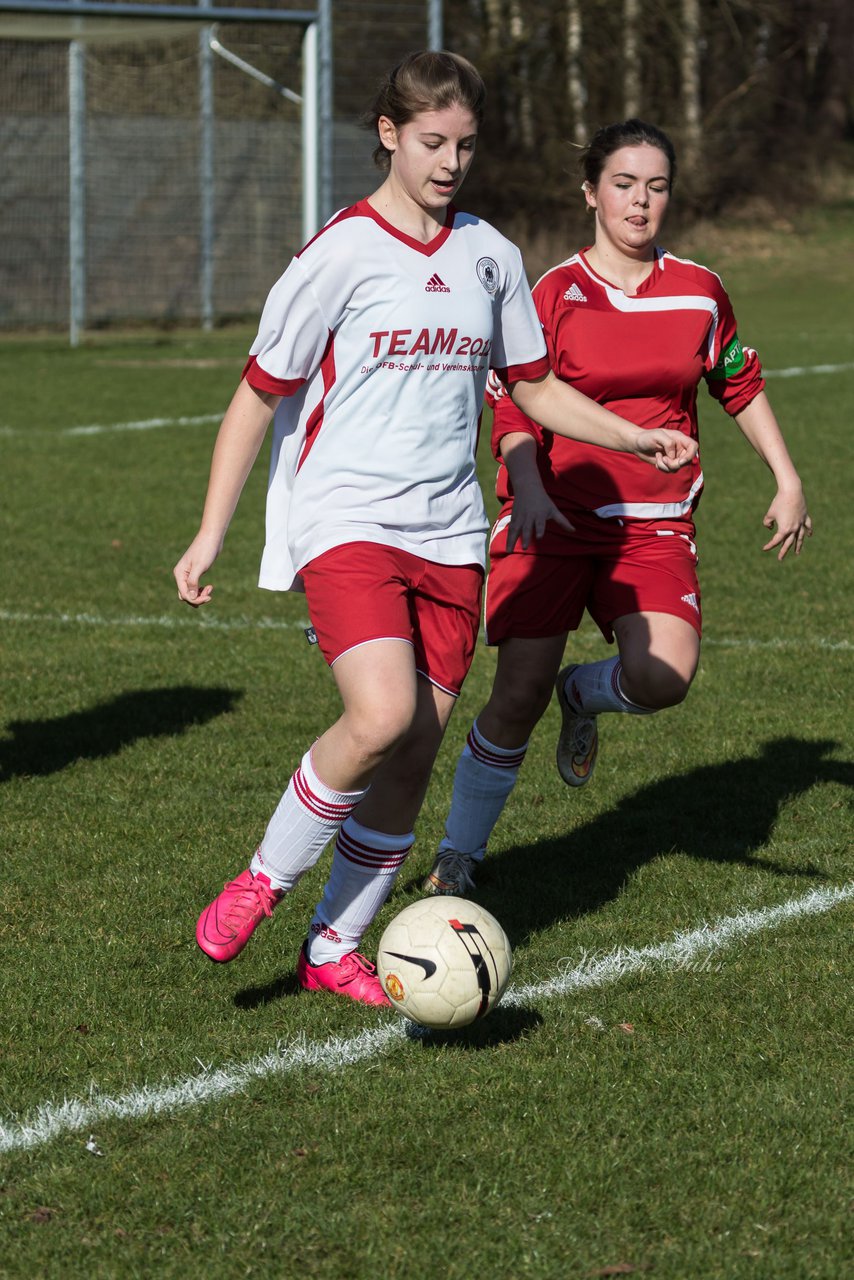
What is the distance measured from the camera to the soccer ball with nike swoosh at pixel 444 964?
13.1 feet

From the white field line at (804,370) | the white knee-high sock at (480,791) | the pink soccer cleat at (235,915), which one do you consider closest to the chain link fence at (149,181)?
the white field line at (804,370)

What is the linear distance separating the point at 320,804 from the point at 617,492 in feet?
5.45

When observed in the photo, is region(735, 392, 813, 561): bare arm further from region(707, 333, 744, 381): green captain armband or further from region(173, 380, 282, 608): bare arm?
region(173, 380, 282, 608): bare arm

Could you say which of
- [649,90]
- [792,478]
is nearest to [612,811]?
[792,478]

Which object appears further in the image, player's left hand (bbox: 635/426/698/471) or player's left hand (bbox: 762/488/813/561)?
player's left hand (bbox: 762/488/813/561)

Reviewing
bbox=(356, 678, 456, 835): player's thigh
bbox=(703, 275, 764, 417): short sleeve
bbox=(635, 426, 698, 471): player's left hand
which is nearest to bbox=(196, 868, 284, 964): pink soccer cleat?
bbox=(356, 678, 456, 835): player's thigh

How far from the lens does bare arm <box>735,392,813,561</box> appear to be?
5.18m

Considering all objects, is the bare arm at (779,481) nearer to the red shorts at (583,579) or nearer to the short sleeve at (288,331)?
the red shorts at (583,579)

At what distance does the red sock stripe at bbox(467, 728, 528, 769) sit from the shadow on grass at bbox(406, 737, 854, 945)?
0.36m

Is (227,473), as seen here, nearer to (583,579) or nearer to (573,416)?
(573,416)

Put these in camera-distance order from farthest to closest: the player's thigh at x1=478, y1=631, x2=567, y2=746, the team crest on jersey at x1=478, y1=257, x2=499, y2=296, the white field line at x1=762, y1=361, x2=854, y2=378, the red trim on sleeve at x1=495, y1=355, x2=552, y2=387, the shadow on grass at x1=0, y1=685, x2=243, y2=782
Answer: the white field line at x1=762, y1=361, x2=854, y2=378
the shadow on grass at x1=0, y1=685, x2=243, y2=782
the player's thigh at x1=478, y1=631, x2=567, y2=746
the red trim on sleeve at x1=495, y1=355, x2=552, y2=387
the team crest on jersey at x1=478, y1=257, x2=499, y2=296

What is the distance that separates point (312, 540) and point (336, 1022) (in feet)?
3.81

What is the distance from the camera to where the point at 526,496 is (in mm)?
4840

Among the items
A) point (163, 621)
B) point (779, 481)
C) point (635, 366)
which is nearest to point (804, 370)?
point (163, 621)
